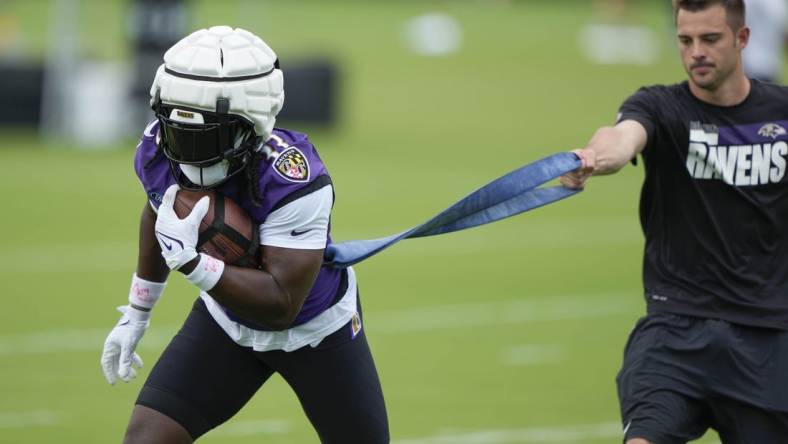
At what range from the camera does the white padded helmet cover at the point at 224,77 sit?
484cm

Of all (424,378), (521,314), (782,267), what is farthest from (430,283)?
(782,267)

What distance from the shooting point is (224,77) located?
4875 millimetres

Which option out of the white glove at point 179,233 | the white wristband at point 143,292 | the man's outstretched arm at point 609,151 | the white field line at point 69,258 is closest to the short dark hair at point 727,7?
the man's outstretched arm at point 609,151

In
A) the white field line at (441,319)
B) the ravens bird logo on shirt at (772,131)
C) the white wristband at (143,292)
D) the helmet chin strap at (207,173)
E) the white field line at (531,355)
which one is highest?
the ravens bird logo on shirt at (772,131)

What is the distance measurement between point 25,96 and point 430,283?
960 centimetres

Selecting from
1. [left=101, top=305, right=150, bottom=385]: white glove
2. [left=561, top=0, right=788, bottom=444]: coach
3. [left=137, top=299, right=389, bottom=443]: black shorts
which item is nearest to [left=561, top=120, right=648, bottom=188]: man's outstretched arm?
[left=561, top=0, right=788, bottom=444]: coach

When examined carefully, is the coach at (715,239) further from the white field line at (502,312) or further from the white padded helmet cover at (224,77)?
the white field line at (502,312)

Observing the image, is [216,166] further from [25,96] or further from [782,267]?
[25,96]

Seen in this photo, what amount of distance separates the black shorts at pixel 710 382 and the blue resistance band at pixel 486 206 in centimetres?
72

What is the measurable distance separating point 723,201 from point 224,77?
6.55 feet

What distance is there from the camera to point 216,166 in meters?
4.95

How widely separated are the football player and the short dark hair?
5.12ft

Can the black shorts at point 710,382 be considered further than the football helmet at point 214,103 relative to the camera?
Yes

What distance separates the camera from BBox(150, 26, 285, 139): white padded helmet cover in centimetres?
484
